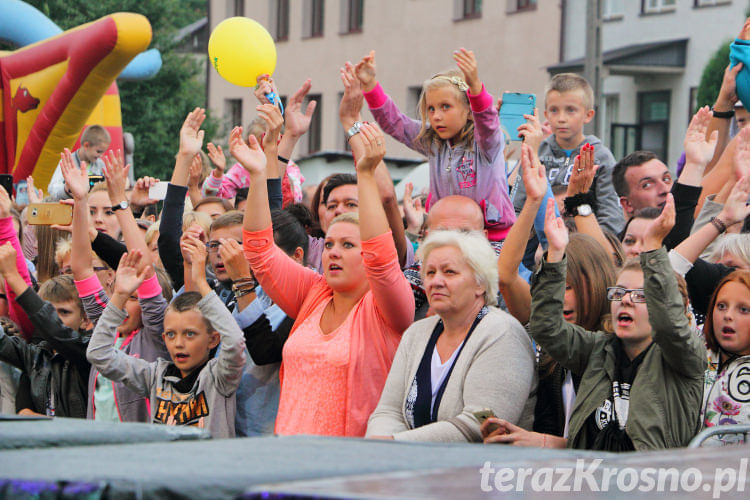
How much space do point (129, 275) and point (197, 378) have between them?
63 cm

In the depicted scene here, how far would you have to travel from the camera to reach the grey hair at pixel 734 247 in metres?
4.68

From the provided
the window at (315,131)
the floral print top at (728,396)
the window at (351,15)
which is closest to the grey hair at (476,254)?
the floral print top at (728,396)

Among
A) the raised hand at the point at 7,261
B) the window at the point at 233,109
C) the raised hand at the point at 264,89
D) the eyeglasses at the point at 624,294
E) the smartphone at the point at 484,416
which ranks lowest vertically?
the smartphone at the point at 484,416

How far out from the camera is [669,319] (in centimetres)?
363

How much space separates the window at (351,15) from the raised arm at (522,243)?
84.0ft

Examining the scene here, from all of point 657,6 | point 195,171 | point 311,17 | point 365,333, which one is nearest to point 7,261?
point 195,171

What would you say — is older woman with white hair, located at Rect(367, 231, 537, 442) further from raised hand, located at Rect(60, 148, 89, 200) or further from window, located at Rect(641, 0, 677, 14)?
window, located at Rect(641, 0, 677, 14)

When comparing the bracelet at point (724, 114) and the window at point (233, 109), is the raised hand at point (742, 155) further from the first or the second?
the window at point (233, 109)

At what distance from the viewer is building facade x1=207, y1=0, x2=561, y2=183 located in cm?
2378

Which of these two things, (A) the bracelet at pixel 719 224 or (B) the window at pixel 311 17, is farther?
(B) the window at pixel 311 17

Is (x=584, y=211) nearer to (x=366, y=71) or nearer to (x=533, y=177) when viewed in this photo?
(x=533, y=177)

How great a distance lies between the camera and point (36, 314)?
5711 millimetres

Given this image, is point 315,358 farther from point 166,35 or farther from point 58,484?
point 166,35

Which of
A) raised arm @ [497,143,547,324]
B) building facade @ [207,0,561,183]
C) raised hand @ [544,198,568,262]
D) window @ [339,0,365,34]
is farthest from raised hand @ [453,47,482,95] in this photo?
window @ [339,0,365,34]
